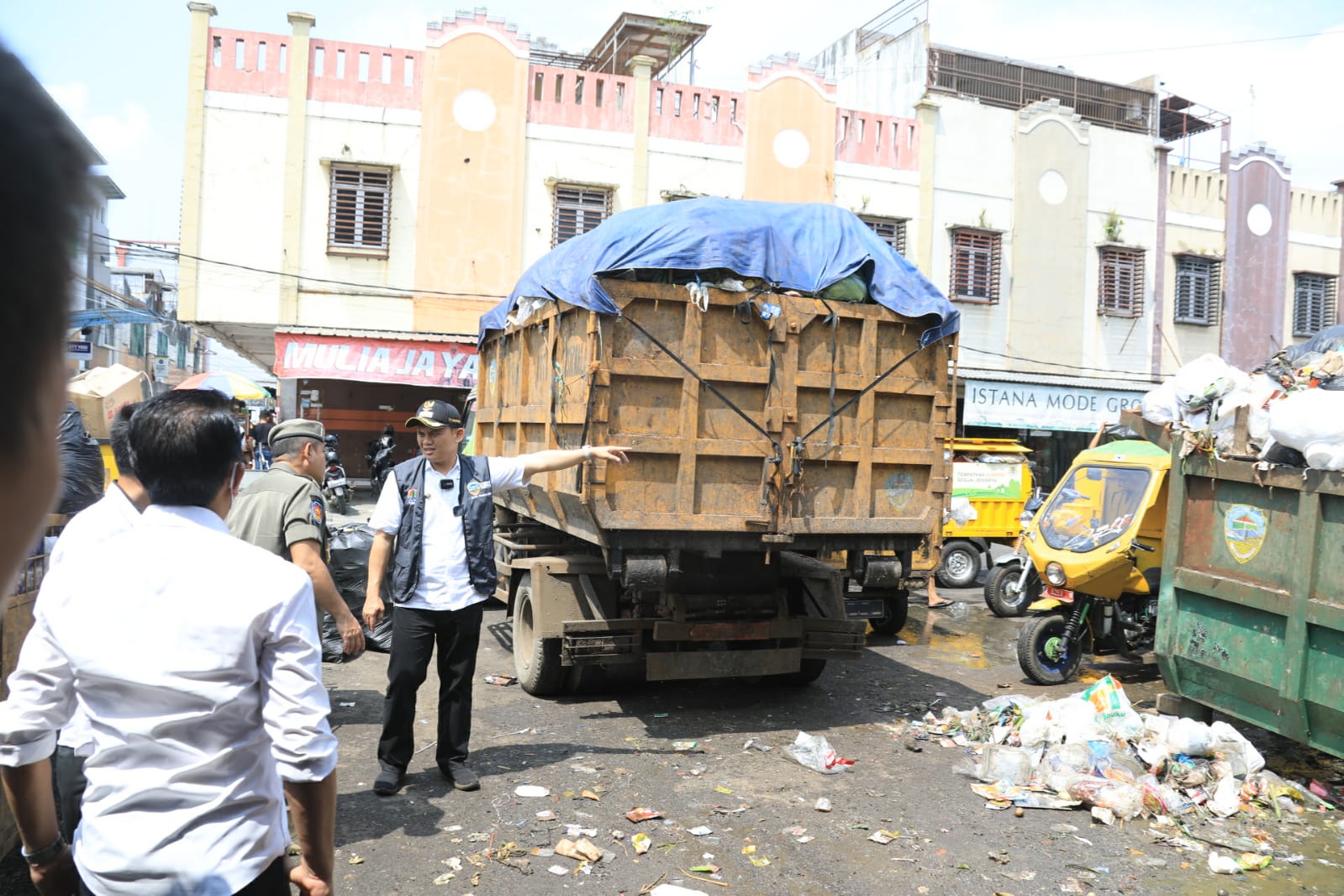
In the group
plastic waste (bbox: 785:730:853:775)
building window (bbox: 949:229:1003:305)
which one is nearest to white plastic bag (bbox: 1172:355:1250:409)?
plastic waste (bbox: 785:730:853:775)

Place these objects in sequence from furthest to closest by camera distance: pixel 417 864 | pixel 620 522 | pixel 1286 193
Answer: pixel 1286 193
pixel 620 522
pixel 417 864

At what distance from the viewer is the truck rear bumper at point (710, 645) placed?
20.3 ft

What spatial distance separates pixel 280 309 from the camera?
16.4 metres

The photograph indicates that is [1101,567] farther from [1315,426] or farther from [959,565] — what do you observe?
[959,565]

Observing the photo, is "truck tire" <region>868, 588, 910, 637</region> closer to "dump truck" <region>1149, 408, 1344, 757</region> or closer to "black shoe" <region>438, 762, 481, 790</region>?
"dump truck" <region>1149, 408, 1344, 757</region>

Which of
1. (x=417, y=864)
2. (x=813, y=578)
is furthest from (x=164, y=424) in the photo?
(x=813, y=578)

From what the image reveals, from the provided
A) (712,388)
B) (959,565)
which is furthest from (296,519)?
(959,565)

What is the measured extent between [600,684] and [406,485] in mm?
2518

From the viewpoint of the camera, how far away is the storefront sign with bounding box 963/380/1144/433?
19.0m

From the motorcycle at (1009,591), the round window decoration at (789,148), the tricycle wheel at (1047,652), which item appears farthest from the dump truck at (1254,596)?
the round window decoration at (789,148)

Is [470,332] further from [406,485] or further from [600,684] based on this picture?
[406,485]

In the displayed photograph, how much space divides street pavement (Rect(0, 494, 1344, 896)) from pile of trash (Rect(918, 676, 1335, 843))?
0.13 m

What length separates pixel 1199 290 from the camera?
2144 cm

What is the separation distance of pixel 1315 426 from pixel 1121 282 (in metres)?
17.2
